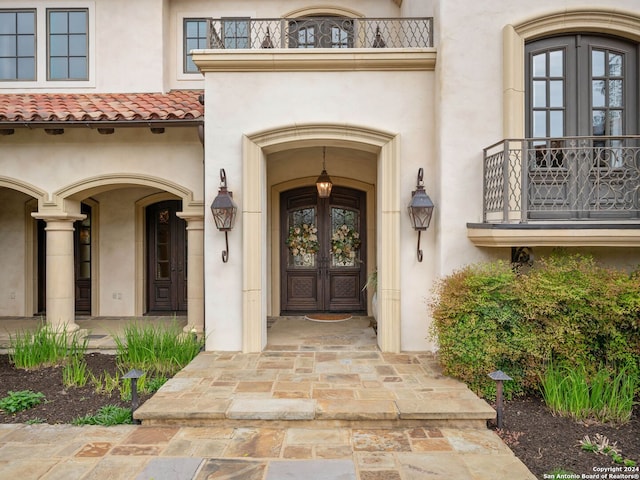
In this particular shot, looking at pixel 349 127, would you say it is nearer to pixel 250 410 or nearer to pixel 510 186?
pixel 510 186

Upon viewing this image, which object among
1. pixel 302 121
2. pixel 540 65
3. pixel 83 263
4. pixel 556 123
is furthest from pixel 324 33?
pixel 83 263

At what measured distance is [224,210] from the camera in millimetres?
5953

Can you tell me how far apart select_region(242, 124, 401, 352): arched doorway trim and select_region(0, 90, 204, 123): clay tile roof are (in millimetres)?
1407

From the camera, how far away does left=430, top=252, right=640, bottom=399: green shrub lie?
15.3ft

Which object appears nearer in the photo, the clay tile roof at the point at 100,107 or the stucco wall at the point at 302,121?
the stucco wall at the point at 302,121

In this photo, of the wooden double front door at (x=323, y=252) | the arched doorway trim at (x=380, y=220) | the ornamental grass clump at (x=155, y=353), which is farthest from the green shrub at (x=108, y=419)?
the wooden double front door at (x=323, y=252)

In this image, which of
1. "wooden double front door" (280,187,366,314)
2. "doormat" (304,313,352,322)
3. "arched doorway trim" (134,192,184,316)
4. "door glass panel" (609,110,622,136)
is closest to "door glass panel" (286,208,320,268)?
"wooden double front door" (280,187,366,314)

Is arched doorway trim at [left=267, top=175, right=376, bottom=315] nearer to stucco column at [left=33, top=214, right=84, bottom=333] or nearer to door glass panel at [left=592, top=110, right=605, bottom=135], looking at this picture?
stucco column at [left=33, top=214, right=84, bottom=333]

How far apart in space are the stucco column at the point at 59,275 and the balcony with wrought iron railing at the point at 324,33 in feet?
13.4

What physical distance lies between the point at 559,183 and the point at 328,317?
4848mm

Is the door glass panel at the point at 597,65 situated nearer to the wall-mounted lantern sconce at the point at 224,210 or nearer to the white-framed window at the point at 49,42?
the wall-mounted lantern sconce at the point at 224,210

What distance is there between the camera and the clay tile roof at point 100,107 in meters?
6.73

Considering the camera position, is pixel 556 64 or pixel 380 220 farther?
pixel 380 220

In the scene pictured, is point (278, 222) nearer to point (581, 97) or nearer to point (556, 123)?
point (556, 123)
